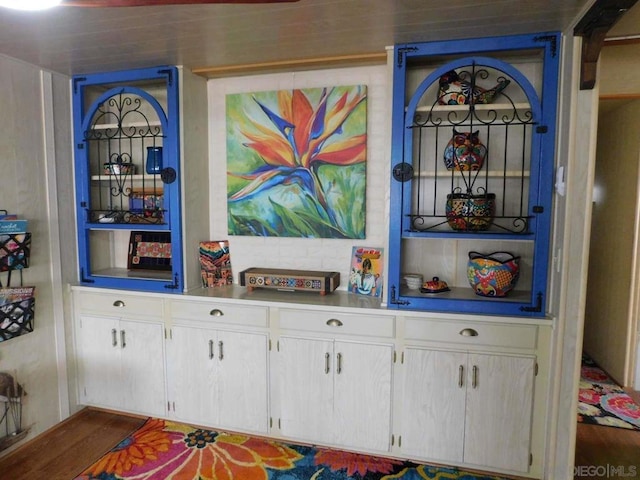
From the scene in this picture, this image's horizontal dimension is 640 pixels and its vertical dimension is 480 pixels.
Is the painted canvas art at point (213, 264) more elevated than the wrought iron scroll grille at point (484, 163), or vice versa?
the wrought iron scroll grille at point (484, 163)

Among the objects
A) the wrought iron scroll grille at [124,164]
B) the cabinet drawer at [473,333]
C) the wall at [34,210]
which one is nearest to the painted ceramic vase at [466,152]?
the cabinet drawer at [473,333]

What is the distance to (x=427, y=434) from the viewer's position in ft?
7.01

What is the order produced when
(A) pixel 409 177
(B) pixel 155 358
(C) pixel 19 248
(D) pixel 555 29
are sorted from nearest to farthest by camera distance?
1. (D) pixel 555 29
2. (A) pixel 409 177
3. (C) pixel 19 248
4. (B) pixel 155 358

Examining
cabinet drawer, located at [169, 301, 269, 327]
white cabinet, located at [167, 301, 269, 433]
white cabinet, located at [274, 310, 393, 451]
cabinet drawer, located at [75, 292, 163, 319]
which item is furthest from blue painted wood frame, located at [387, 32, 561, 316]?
cabinet drawer, located at [75, 292, 163, 319]

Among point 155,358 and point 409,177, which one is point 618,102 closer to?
point 409,177

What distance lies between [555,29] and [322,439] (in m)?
2.40

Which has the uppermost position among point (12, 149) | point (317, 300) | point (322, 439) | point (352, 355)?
point (12, 149)

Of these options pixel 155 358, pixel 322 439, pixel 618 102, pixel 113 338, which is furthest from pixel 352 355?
pixel 618 102

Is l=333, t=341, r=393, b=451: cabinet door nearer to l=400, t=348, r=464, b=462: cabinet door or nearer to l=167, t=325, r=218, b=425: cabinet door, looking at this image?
l=400, t=348, r=464, b=462: cabinet door

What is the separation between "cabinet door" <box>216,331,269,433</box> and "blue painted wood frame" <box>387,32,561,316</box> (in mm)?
830

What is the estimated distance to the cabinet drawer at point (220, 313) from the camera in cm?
230

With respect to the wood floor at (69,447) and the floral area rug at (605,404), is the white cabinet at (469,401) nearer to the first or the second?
the floral area rug at (605,404)

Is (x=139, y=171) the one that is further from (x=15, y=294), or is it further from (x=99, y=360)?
(x=99, y=360)

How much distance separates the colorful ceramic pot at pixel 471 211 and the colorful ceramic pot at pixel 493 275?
0.19 metres
